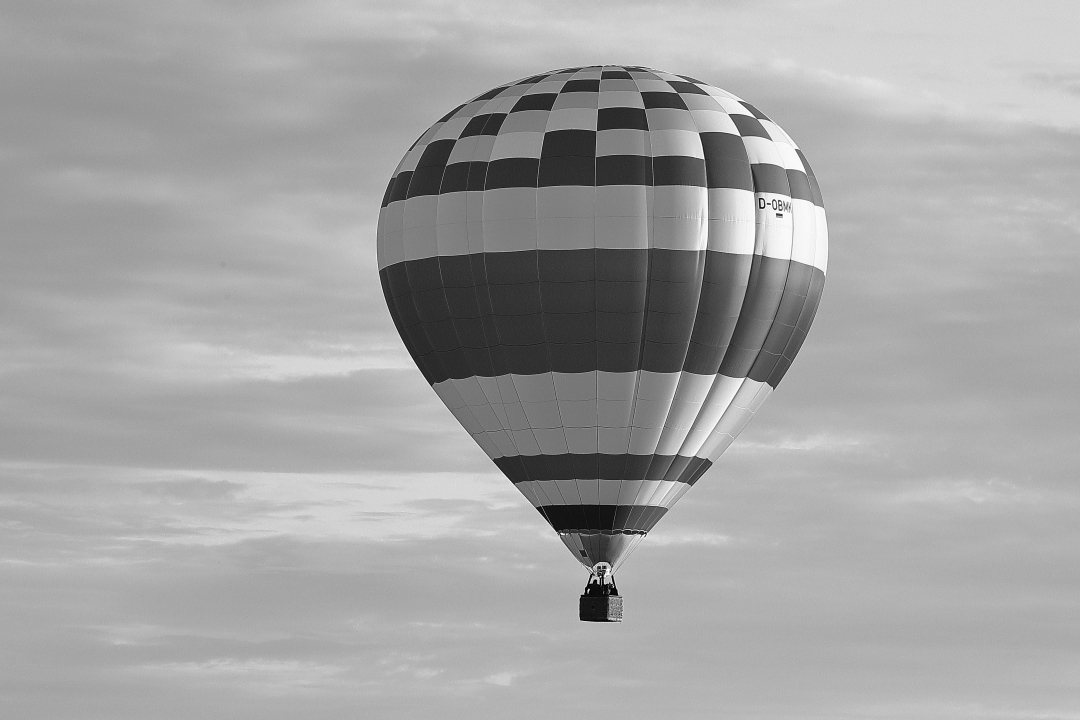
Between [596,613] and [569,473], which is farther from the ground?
[569,473]

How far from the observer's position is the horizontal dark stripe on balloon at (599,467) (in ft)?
139

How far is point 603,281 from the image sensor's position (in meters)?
41.2

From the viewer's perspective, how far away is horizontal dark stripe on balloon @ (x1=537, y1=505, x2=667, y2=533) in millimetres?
42562

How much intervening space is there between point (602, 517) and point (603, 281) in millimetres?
4691

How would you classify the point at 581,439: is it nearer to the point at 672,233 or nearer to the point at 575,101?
the point at 672,233

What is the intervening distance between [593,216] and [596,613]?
7.67m

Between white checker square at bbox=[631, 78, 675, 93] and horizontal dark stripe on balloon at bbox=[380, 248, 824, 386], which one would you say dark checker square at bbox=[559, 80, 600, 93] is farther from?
horizontal dark stripe on balloon at bbox=[380, 248, 824, 386]

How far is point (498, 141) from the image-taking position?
42.4m

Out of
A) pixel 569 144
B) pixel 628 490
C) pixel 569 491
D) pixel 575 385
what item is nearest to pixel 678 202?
pixel 569 144

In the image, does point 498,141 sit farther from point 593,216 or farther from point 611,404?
point 611,404

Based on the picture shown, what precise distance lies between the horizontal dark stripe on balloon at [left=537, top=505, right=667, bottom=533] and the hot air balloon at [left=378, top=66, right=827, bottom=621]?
0.04 m

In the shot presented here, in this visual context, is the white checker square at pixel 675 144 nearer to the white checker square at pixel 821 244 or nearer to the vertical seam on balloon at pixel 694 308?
the vertical seam on balloon at pixel 694 308

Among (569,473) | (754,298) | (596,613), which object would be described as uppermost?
(754,298)

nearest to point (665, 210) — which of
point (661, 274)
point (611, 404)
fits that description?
point (661, 274)
